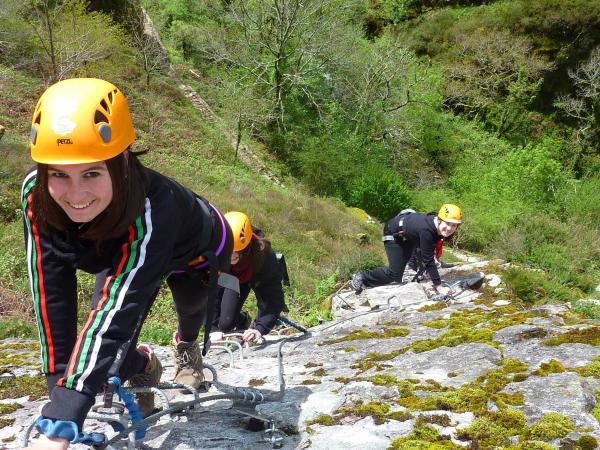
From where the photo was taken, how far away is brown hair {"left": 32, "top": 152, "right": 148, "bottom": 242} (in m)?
1.99

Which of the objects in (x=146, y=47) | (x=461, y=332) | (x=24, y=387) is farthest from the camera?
(x=146, y=47)

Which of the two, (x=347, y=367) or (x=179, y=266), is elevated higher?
(x=179, y=266)

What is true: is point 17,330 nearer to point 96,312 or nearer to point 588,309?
point 96,312

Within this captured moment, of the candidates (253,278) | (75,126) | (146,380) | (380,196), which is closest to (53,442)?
(75,126)

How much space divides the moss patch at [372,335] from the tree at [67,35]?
22.2 m

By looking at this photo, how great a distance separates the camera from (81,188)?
1.95 meters

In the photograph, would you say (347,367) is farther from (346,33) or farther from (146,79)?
(346,33)

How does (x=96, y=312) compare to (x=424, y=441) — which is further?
(x=424, y=441)

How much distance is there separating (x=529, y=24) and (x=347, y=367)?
136ft

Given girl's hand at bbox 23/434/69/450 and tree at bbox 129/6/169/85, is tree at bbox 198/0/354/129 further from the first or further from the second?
girl's hand at bbox 23/434/69/450

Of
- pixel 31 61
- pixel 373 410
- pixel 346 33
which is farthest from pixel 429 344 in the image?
pixel 346 33

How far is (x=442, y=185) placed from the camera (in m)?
33.8

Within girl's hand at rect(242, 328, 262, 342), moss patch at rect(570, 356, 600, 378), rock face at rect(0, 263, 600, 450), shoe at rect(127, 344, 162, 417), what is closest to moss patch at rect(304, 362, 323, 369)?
rock face at rect(0, 263, 600, 450)

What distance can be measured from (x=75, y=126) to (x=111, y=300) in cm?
64
